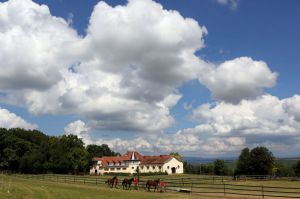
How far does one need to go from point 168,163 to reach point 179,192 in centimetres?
7507

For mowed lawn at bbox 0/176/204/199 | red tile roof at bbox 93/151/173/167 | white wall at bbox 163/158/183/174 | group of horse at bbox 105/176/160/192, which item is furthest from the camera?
red tile roof at bbox 93/151/173/167

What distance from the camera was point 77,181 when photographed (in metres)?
59.8

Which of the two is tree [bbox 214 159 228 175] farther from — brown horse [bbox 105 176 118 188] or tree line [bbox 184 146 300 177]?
brown horse [bbox 105 176 118 188]

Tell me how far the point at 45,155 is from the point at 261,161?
53265 mm

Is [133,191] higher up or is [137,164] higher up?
[137,164]

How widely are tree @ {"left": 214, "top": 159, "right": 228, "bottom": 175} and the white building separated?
1747 cm

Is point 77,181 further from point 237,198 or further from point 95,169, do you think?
point 95,169

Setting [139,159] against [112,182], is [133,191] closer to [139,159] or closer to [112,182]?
[112,182]

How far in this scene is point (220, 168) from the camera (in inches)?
3937

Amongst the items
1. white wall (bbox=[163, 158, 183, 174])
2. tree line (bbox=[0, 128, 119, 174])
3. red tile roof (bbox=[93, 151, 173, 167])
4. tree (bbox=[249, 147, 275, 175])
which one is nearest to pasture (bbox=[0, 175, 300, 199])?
tree line (bbox=[0, 128, 119, 174])

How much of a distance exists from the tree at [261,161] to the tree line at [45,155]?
42.3m

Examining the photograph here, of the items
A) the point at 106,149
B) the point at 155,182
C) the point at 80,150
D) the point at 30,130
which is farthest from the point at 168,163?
the point at 155,182

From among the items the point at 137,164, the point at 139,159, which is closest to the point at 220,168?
the point at 137,164

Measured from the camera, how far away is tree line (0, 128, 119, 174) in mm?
95750
